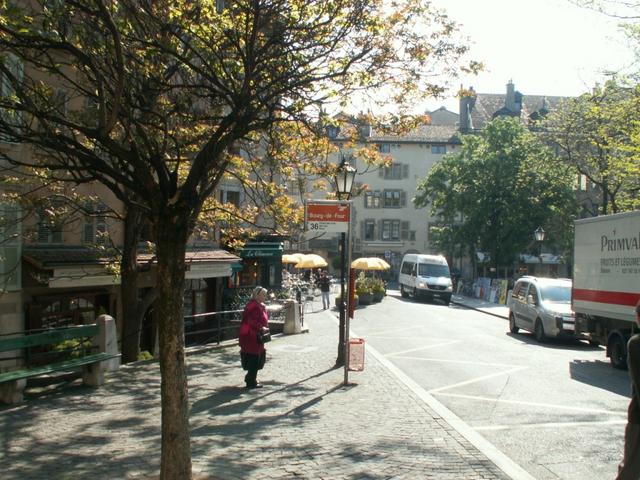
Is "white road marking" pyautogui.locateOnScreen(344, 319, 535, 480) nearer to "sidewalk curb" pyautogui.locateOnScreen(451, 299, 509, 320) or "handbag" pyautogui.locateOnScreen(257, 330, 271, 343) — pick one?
"handbag" pyautogui.locateOnScreen(257, 330, 271, 343)

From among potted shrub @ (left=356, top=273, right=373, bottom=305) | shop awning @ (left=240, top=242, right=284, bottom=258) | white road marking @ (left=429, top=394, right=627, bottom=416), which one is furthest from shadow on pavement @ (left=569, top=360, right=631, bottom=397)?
potted shrub @ (left=356, top=273, right=373, bottom=305)

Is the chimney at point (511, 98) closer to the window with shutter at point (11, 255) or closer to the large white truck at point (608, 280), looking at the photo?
the large white truck at point (608, 280)

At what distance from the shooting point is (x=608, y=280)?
15109 millimetres

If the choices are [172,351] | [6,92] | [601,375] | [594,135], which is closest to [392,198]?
[594,135]

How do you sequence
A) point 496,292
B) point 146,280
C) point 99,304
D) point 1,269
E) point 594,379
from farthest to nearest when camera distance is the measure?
1. point 496,292
2. point 146,280
3. point 99,304
4. point 1,269
5. point 594,379

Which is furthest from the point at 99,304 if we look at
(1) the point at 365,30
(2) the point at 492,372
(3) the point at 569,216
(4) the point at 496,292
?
(3) the point at 569,216

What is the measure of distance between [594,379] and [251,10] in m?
9.22

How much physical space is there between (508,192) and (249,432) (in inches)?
1526

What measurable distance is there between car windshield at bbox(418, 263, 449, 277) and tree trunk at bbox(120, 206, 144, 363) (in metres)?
25.2

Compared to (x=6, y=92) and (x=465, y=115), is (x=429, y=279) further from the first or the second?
(x=465, y=115)

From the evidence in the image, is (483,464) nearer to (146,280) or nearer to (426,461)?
(426,461)

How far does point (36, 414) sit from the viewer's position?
8.36m

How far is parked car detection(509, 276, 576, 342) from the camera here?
18375 mm

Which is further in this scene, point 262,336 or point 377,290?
point 377,290
